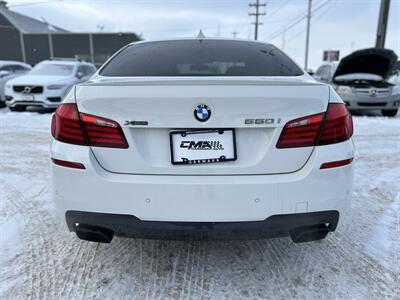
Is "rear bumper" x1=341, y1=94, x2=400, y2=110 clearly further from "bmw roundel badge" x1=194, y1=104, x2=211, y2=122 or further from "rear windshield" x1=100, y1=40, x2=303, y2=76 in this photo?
"bmw roundel badge" x1=194, y1=104, x2=211, y2=122

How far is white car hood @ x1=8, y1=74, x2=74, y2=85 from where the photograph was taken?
31.3 feet

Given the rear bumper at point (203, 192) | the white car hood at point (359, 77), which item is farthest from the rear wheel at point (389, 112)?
the rear bumper at point (203, 192)

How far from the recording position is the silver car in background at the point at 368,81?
9.48m

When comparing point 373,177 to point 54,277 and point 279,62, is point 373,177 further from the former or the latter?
point 54,277

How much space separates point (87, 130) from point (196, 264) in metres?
1.20

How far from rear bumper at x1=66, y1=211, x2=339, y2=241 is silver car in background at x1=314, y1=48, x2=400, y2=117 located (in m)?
8.57

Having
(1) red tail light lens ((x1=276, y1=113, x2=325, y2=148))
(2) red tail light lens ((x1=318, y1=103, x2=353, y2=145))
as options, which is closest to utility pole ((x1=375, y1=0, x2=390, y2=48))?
(2) red tail light lens ((x1=318, y1=103, x2=353, y2=145))

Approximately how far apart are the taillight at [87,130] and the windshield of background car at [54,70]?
9.64 meters

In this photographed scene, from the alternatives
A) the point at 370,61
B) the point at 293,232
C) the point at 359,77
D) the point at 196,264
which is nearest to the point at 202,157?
the point at 293,232

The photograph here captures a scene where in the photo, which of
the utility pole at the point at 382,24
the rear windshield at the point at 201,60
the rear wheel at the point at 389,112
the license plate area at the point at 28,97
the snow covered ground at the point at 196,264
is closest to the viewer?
the snow covered ground at the point at 196,264

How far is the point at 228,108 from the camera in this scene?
5.89 ft

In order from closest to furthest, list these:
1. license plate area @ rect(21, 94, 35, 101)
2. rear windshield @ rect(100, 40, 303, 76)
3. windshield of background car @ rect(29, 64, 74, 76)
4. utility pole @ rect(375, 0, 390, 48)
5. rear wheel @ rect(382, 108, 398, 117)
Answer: rear windshield @ rect(100, 40, 303, 76)
license plate area @ rect(21, 94, 35, 101)
rear wheel @ rect(382, 108, 398, 117)
windshield of background car @ rect(29, 64, 74, 76)
utility pole @ rect(375, 0, 390, 48)

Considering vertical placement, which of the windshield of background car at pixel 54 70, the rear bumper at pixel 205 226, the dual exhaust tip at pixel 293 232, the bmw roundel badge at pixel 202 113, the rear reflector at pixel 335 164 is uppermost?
the bmw roundel badge at pixel 202 113

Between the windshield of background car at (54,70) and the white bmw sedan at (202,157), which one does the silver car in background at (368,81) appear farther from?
the white bmw sedan at (202,157)
